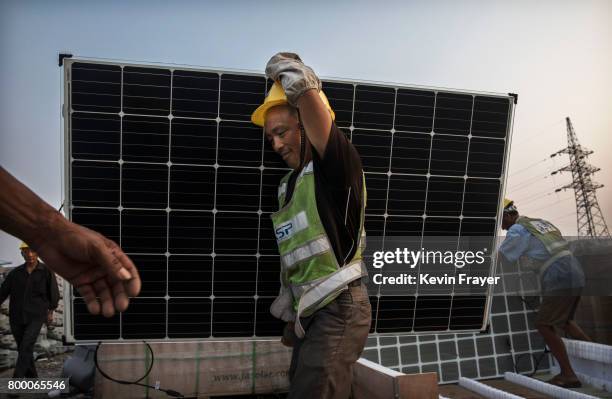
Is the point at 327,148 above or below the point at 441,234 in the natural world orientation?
above

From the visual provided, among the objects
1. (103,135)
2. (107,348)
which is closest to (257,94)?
(103,135)

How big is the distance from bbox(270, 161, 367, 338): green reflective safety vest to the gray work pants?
0.07 m

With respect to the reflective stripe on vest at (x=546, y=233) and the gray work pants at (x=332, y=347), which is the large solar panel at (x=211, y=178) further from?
the reflective stripe on vest at (x=546, y=233)

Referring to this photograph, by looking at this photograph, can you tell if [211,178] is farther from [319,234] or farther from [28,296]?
[28,296]

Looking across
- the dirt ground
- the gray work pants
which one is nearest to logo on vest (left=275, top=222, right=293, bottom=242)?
the gray work pants

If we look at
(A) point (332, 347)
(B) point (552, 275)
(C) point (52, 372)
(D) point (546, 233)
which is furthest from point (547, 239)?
(C) point (52, 372)

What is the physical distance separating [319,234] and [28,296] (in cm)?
599

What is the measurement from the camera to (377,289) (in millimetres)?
4574

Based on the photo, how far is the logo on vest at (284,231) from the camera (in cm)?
342

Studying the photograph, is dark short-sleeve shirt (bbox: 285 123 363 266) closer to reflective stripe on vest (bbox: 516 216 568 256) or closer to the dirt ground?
the dirt ground

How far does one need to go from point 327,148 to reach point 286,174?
132cm

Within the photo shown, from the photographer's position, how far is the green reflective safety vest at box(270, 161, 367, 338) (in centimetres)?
311

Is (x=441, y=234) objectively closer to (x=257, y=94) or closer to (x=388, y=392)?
(x=388, y=392)

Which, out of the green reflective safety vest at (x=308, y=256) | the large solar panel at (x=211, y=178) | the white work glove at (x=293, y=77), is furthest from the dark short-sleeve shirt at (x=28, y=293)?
the white work glove at (x=293, y=77)
